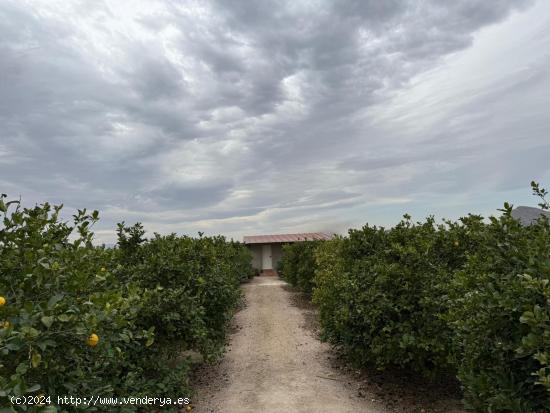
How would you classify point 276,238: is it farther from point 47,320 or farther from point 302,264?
point 47,320

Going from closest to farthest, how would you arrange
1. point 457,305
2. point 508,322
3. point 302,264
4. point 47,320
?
point 47,320
point 508,322
point 457,305
point 302,264

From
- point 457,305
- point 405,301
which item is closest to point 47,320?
point 457,305

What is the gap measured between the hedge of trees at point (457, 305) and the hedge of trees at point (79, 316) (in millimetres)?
2363

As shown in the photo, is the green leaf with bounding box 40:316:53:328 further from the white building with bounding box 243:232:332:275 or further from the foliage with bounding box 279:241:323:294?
the white building with bounding box 243:232:332:275

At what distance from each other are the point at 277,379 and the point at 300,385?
1.54 ft

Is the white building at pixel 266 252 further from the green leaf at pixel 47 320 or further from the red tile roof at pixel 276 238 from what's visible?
the green leaf at pixel 47 320

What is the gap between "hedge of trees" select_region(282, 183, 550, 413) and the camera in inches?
97.6

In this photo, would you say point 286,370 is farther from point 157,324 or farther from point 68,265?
point 68,265

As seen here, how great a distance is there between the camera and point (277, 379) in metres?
6.25

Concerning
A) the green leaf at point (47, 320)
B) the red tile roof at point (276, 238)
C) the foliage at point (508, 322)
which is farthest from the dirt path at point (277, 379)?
the red tile roof at point (276, 238)

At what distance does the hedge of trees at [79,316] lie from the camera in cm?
176

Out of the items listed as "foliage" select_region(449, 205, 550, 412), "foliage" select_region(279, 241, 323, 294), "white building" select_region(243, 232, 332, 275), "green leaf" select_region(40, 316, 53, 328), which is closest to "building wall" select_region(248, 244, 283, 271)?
"white building" select_region(243, 232, 332, 275)

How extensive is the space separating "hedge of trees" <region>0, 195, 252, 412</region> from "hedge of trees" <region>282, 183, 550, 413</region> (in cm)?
236

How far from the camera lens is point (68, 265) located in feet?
8.23
